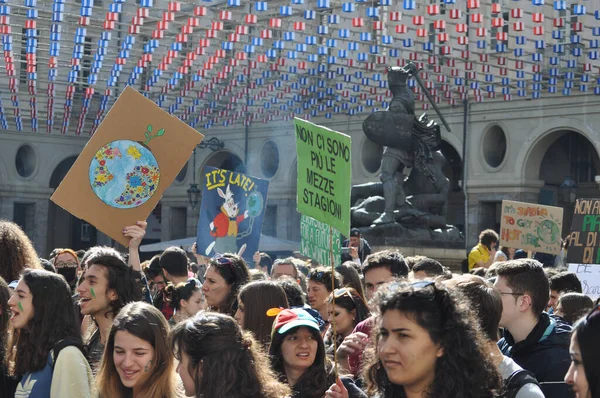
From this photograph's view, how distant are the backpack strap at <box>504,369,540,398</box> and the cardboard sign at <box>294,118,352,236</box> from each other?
1205 millimetres

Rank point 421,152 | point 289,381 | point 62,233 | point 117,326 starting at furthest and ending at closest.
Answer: point 62,233
point 421,152
point 289,381
point 117,326

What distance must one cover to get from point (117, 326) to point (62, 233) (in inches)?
1722

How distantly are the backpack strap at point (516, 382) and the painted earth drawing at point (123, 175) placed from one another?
11.5ft

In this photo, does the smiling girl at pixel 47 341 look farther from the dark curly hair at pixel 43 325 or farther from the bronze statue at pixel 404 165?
the bronze statue at pixel 404 165

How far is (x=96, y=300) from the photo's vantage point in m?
5.57

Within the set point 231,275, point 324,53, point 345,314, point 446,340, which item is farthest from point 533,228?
point 324,53

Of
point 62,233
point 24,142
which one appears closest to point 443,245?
point 24,142

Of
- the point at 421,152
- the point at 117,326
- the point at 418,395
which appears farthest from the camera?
the point at 421,152

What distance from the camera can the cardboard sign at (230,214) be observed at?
11.0m

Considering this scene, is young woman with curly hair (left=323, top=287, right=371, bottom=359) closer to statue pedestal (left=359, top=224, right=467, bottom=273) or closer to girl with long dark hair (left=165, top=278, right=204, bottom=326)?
girl with long dark hair (left=165, top=278, right=204, bottom=326)

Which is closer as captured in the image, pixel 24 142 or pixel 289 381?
pixel 289 381

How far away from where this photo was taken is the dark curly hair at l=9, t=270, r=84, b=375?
4.83 metres

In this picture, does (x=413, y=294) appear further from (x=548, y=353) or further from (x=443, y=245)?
(x=443, y=245)

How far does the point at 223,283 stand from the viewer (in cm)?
682
